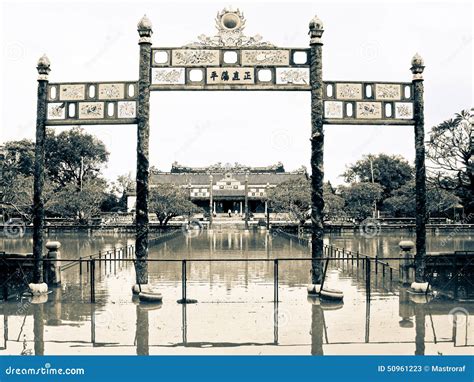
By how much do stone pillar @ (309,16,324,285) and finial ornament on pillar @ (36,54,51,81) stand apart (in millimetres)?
6744

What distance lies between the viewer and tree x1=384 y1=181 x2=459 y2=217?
48.9m

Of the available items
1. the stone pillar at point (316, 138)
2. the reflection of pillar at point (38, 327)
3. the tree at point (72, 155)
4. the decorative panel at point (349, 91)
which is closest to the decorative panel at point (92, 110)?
the reflection of pillar at point (38, 327)

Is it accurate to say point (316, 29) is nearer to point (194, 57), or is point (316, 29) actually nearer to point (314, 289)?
point (194, 57)

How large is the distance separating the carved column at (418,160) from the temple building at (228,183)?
63298 mm

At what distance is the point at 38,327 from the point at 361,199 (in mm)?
49720

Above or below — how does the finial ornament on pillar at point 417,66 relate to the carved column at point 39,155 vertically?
above

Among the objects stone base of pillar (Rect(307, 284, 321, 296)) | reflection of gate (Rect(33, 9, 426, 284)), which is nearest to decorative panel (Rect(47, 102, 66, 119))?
reflection of gate (Rect(33, 9, 426, 284))

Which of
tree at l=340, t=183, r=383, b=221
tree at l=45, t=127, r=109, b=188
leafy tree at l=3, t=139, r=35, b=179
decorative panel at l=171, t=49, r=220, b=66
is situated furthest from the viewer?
tree at l=45, t=127, r=109, b=188

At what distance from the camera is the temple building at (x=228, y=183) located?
8169 cm

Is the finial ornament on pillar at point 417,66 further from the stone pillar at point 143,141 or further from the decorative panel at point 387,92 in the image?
the stone pillar at point 143,141

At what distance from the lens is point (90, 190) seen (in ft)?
161

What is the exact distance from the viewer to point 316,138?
1327 cm

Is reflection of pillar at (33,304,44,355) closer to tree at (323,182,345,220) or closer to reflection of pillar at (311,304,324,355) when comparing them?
reflection of pillar at (311,304,324,355)

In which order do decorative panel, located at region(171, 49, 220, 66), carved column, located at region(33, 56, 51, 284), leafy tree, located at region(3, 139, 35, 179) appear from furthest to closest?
leafy tree, located at region(3, 139, 35, 179) < carved column, located at region(33, 56, 51, 284) < decorative panel, located at region(171, 49, 220, 66)
